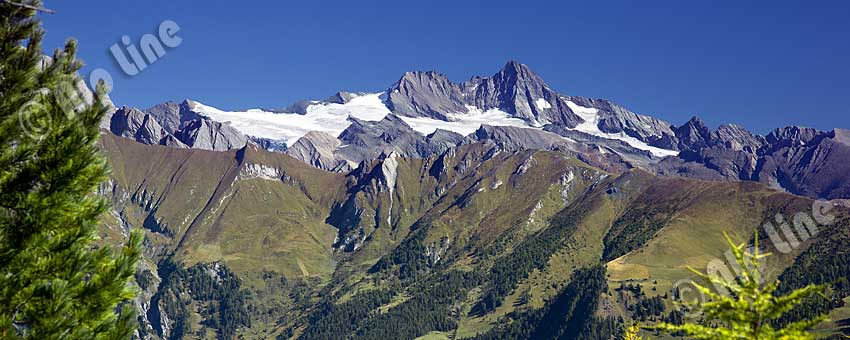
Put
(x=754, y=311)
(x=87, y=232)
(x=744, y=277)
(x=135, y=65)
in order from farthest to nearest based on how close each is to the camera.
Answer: (x=135, y=65) < (x=744, y=277) < (x=754, y=311) < (x=87, y=232)

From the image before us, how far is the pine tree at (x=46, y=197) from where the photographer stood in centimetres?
1356

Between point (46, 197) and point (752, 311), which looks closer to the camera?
point (46, 197)

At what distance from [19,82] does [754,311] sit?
16.6 meters

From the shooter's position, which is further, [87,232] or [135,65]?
[135,65]

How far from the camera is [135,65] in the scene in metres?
33.7

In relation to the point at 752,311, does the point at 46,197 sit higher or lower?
higher

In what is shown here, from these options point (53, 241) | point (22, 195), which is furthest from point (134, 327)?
point (22, 195)

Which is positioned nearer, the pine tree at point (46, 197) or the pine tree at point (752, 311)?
the pine tree at point (46, 197)

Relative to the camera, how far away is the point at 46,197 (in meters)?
13.7

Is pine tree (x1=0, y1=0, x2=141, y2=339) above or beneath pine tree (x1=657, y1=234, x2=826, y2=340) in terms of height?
above

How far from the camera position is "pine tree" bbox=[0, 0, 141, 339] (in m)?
13.6

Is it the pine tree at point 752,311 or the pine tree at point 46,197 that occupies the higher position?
the pine tree at point 46,197

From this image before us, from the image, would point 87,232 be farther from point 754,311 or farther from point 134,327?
point 754,311

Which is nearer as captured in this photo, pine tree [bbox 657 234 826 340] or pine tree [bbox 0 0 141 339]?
pine tree [bbox 0 0 141 339]
